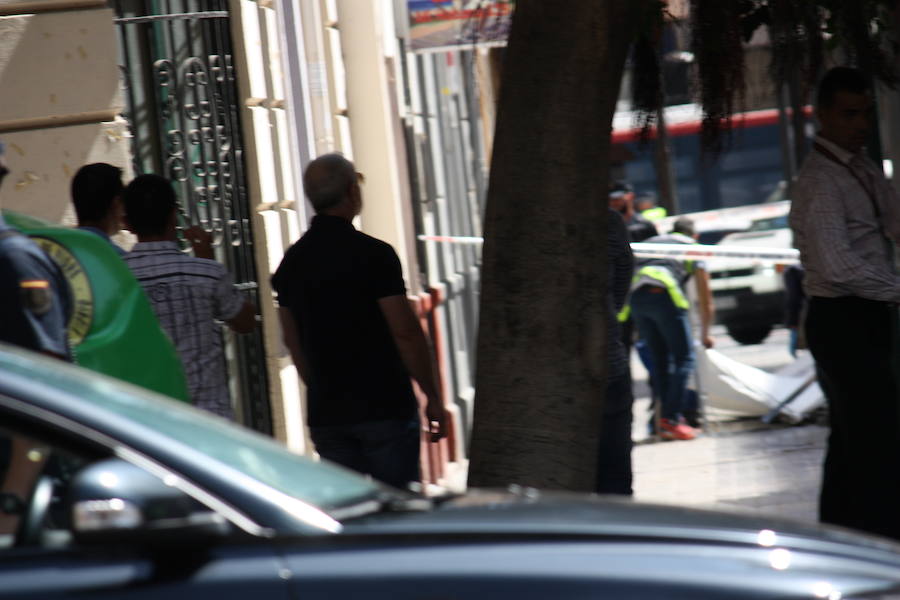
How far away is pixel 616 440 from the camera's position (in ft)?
20.9

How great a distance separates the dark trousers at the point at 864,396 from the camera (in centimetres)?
595

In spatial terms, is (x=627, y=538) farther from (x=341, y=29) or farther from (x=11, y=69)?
(x=341, y=29)

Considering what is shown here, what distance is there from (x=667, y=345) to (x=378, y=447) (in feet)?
22.2

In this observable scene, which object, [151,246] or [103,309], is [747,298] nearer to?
[151,246]

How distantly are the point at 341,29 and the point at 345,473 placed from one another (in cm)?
853

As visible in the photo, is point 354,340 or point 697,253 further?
point 697,253

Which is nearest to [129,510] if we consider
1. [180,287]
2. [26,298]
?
[26,298]

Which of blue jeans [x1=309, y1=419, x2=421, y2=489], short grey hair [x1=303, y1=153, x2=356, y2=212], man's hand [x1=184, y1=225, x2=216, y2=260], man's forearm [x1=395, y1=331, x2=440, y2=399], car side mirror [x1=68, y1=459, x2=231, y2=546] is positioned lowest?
blue jeans [x1=309, y1=419, x2=421, y2=489]

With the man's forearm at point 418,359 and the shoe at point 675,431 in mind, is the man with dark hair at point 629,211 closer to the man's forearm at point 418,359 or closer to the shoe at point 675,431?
the shoe at point 675,431

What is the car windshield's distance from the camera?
107 inches

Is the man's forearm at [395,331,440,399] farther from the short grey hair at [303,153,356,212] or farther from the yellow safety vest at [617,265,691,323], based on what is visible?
the yellow safety vest at [617,265,691,323]

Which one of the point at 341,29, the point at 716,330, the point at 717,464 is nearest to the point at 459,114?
the point at 341,29

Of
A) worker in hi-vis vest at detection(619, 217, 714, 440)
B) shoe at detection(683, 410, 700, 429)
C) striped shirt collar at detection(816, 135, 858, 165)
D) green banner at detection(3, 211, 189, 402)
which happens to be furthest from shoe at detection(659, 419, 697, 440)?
green banner at detection(3, 211, 189, 402)

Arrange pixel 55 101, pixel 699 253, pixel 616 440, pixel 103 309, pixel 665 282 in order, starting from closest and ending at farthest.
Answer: pixel 103 309 < pixel 616 440 < pixel 55 101 < pixel 699 253 < pixel 665 282
